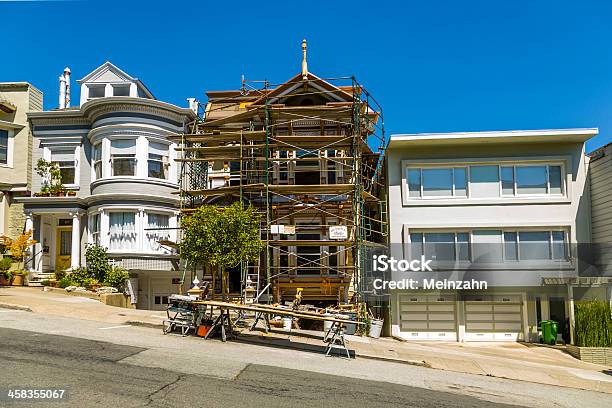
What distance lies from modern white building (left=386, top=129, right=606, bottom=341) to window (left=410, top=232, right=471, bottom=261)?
39 mm

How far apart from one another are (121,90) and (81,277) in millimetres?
9089

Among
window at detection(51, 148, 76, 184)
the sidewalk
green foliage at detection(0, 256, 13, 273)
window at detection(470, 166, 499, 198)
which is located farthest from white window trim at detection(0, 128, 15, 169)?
window at detection(470, 166, 499, 198)

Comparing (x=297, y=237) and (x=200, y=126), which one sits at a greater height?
(x=200, y=126)

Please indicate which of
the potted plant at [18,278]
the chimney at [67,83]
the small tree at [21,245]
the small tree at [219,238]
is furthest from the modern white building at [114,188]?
the small tree at [219,238]

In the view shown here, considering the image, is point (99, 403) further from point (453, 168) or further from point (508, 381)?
point (453, 168)

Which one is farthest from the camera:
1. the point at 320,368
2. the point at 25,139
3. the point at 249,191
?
the point at 25,139

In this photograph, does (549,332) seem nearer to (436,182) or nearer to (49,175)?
(436,182)

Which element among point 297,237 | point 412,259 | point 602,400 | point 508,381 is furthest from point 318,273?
point 602,400

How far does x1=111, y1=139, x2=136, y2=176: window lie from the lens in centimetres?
2364

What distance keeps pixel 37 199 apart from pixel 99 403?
18215 millimetres

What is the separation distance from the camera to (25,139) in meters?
25.2

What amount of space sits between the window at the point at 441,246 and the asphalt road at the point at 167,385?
11206 millimetres

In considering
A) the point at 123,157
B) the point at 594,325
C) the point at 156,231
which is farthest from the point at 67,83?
the point at 594,325

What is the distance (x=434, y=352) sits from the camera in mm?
17094
